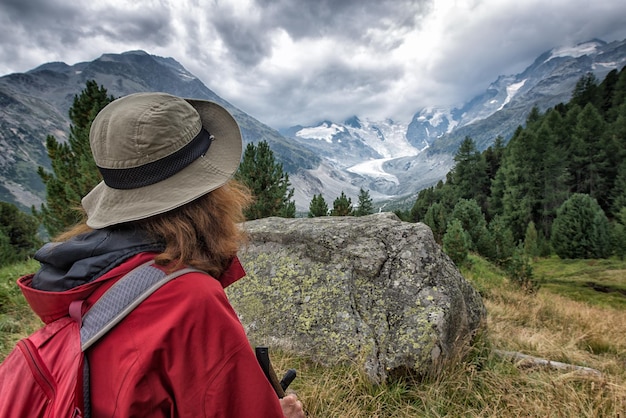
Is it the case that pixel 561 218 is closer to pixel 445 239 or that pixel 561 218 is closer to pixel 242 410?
pixel 445 239

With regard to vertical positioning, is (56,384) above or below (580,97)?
below

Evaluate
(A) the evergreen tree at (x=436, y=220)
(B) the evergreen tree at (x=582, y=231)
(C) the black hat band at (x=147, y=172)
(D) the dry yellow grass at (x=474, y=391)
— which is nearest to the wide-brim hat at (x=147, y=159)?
(C) the black hat band at (x=147, y=172)

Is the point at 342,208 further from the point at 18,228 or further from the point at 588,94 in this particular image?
the point at 588,94

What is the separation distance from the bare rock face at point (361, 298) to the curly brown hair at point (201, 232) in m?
2.56

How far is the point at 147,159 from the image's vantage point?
4.37ft

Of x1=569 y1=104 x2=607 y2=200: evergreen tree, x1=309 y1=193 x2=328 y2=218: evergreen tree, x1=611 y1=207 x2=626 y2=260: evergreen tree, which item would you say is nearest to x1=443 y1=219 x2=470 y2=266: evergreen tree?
x1=309 y1=193 x2=328 y2=218: evergreen tree

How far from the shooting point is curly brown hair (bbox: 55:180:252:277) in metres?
1.28

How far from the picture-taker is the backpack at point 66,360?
41.2 inches

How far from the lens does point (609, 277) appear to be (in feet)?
82.3

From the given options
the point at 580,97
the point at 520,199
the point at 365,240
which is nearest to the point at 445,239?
the point at 365,240

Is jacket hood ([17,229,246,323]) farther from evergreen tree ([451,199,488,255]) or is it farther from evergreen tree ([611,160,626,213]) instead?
evergreen tree ([611,160,626,213])

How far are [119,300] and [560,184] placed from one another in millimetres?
69217

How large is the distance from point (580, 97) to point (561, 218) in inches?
2032

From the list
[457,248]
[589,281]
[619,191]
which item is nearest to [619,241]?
[589,281]
